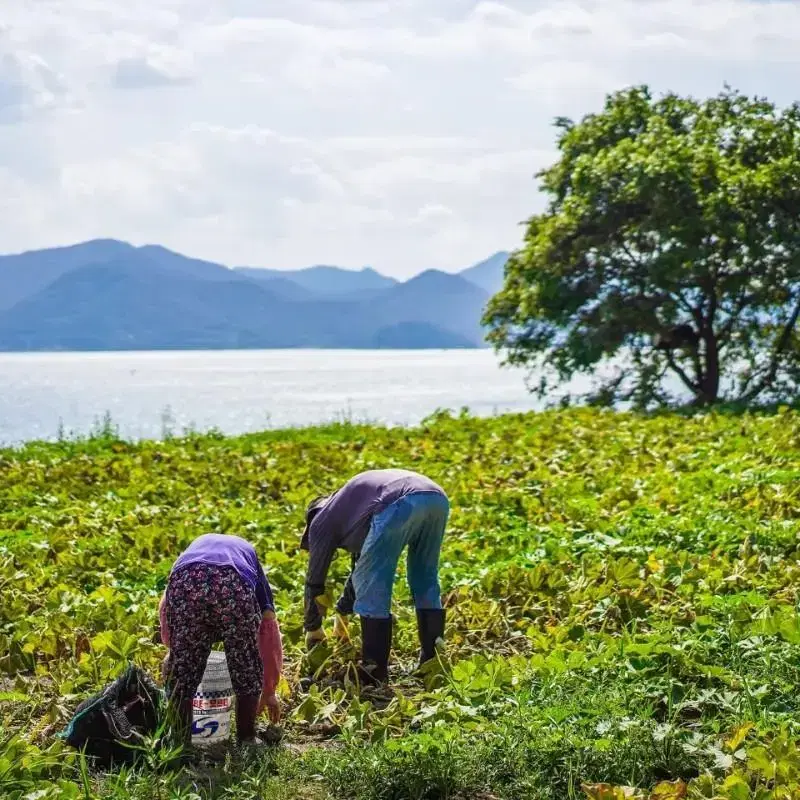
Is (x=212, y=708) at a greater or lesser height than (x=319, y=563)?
lesser

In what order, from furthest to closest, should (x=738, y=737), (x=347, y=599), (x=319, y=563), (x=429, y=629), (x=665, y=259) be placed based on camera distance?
(x=665, y=259) → (x=347, y=599) → (x=429, y=629) → (x=319, y=563) → (x=738, y=737)

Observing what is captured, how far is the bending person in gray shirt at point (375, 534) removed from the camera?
274 inches

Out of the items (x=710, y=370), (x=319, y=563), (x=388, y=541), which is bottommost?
(x=319, y=563)

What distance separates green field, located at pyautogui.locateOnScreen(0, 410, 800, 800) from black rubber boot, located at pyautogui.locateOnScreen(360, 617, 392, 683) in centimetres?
20

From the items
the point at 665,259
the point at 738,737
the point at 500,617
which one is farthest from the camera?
the point at 665,259

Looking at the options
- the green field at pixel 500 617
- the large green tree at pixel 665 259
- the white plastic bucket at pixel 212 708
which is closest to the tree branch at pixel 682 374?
the large green tree at pixel 665 259

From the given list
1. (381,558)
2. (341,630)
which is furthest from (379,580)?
(341,630)

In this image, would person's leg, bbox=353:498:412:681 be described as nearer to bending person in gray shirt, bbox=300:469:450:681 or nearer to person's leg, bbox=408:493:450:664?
bending person in gray shirt, bbox=300:469:450:681

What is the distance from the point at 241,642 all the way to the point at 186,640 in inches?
10.5

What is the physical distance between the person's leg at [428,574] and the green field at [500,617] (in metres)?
0.16

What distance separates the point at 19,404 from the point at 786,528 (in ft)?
171

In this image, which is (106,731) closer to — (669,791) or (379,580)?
(379,580)

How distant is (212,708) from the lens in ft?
20.3

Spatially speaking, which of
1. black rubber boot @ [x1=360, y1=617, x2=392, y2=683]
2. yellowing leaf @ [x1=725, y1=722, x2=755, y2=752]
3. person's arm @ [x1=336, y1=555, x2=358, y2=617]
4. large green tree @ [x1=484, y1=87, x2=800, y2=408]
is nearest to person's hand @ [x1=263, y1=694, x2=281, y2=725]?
black rubber boot @ [x1=360, y1=617, x2=392, y2=683]
